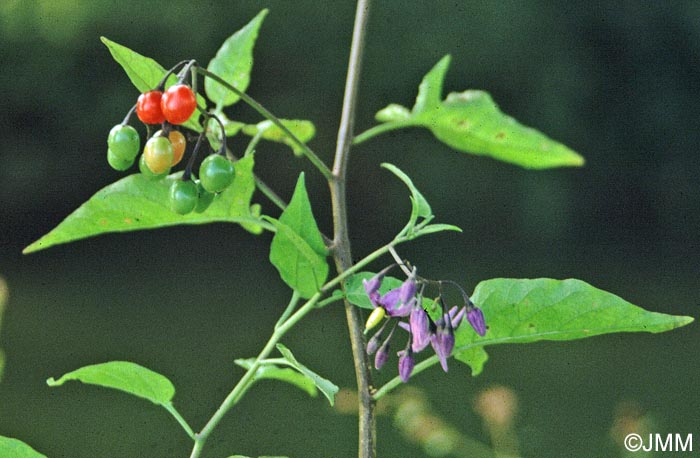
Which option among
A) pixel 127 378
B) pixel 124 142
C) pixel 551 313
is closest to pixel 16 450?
pixel 127 378

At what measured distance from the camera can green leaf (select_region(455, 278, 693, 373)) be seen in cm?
46

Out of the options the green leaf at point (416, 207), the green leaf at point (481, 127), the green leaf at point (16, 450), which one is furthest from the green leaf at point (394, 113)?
the green leaf at point (16, 450)

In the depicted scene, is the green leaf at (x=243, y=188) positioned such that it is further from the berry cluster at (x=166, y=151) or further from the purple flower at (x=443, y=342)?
the purple flower at (x=443, y=342)

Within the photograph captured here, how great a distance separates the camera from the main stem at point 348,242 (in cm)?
47

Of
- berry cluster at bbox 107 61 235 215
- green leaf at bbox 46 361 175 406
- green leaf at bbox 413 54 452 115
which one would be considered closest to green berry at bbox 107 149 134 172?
berry cluster at bbox 107 61 235 215

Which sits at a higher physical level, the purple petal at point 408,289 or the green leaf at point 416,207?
the green leaf at point 416,207

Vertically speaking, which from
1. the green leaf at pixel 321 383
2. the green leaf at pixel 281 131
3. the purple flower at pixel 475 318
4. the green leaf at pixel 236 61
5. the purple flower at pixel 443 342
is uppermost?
the green leaf at pixel 236 61

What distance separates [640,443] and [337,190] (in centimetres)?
79

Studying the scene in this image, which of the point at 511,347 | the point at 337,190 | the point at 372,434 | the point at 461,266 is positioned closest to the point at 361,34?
the point at 337,190

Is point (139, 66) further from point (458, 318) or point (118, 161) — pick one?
point (458, 318)

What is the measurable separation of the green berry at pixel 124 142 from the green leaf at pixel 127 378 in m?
0.11

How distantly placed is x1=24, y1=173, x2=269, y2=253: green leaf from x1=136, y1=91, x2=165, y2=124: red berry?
0.04m

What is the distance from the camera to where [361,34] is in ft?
1.68

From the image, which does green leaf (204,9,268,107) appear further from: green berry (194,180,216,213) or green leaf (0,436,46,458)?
green leaf (0,436,46,458)
